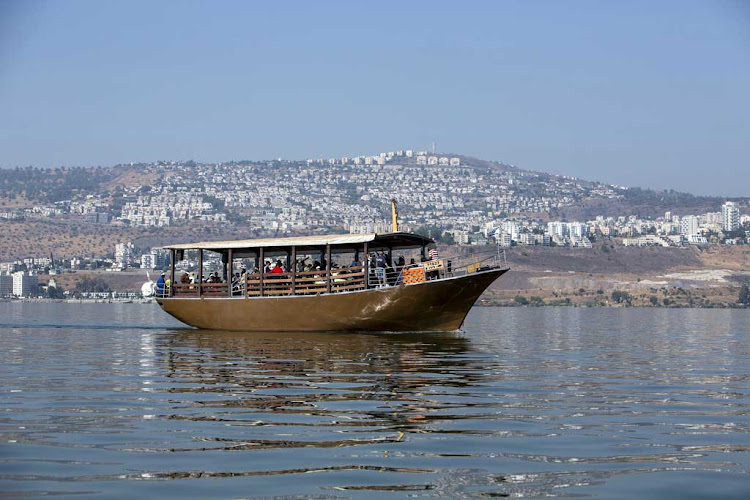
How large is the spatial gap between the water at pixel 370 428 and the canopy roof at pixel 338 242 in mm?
8728

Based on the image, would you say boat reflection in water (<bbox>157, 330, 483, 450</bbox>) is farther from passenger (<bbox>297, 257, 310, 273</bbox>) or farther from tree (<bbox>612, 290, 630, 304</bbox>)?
tree (<bbox>612, 290, 630, 304</bbox>)

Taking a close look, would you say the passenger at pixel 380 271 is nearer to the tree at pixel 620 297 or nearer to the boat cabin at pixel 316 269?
the boat cabin at pixel 316 269

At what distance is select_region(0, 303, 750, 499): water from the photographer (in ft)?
30.5

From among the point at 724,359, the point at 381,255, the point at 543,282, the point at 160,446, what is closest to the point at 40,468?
the point at 160,446

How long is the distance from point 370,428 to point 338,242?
19.2m

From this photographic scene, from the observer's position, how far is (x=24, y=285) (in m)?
169

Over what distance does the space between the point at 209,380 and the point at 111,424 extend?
504cm

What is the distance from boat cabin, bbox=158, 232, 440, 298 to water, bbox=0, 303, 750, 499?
8.59 meters

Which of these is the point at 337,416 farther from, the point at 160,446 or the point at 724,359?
the point at 724,359

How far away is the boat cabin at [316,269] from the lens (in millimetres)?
30750

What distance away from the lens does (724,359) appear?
2472cm

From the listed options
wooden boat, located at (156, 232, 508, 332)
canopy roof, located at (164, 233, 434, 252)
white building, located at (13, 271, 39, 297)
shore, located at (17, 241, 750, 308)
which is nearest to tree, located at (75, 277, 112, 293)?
shore, located at (17, 241, 750, 308)

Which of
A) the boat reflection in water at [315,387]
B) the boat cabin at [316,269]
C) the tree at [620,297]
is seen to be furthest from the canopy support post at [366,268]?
the tree at [620,297]

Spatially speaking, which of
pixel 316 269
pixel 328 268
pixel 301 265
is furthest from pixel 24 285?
pixel 328 268
